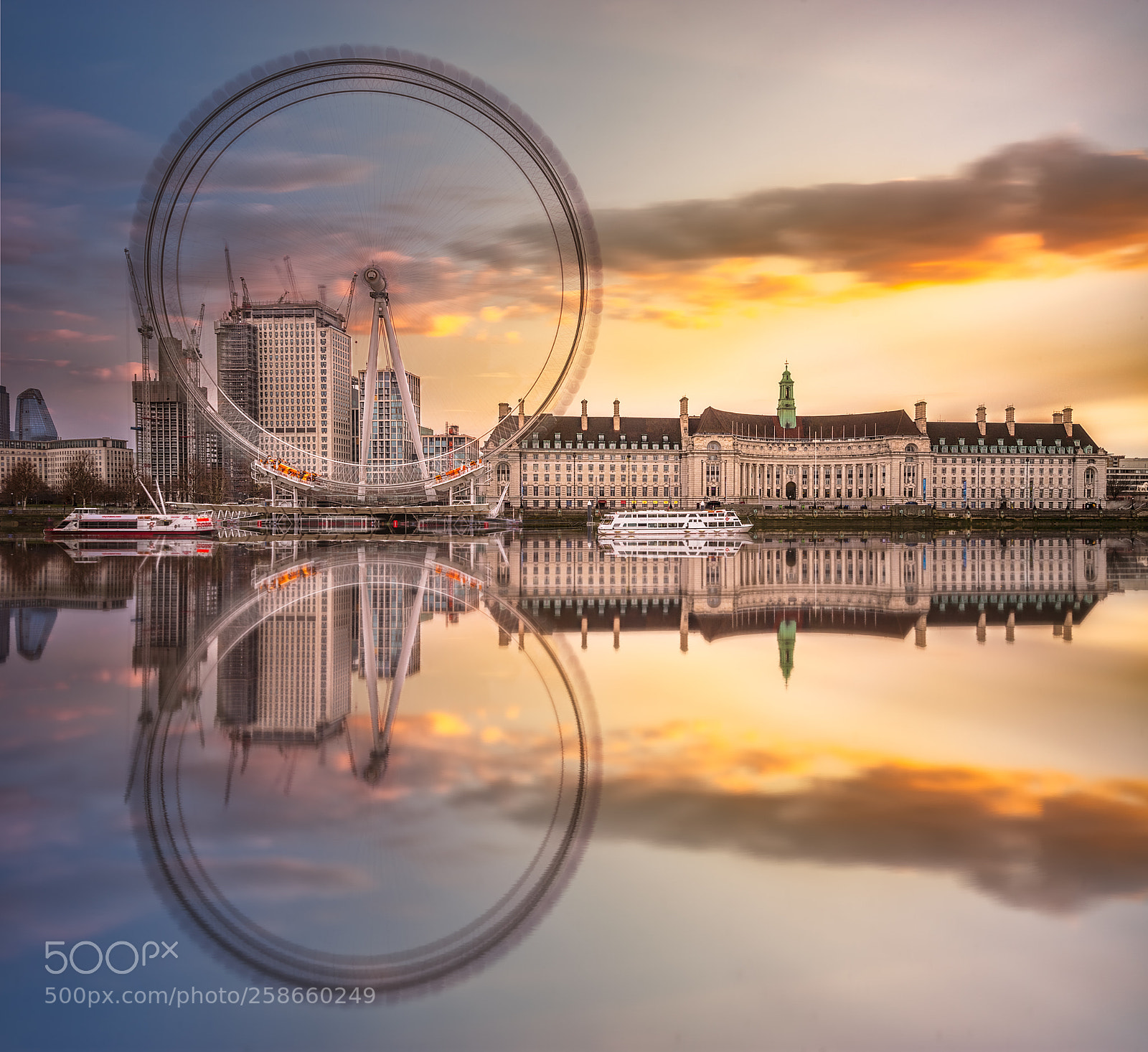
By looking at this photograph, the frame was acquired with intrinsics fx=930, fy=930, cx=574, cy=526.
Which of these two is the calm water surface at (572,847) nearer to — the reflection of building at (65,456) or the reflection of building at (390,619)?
the reflection of building at (390,619)

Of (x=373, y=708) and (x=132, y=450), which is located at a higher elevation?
(x=132, y=450)

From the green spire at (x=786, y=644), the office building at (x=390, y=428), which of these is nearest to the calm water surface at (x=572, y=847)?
the green spire at (x=786, y=644)

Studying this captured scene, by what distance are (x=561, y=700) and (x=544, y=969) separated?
5234 mm

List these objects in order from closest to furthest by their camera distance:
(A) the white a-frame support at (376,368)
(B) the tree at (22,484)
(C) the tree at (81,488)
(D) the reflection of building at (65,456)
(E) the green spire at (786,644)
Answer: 1. (E) the green spire at (786,644)
2. (A) the white a-frame support at (376,368)
3. (B) the tree at (22,484)
4. (C) the tree at (81,488)
5. (D) the reflection of building at (65,456)

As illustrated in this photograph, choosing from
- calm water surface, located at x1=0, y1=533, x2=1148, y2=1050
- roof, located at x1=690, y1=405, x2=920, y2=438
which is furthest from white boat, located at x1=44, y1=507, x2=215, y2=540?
roof, located at x1=690, y1=405, x2=920, y2=438

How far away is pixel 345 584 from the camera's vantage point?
77.2 feet

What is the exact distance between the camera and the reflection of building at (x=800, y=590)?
16.8 meters

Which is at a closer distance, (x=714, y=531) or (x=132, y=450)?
(x=714, y=531)

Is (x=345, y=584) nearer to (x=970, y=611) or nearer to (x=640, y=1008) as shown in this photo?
(x=970, y=611)

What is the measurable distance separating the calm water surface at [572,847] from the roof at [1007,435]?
12052cm

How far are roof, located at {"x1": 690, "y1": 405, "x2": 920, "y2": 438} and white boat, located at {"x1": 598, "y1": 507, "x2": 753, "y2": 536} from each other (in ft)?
185

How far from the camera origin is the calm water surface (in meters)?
4.31

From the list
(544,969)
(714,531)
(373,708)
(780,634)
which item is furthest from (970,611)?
(714,531)

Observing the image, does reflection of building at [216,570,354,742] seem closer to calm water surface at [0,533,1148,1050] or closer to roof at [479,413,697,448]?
calm water surface at [0,533,1148,1050]
